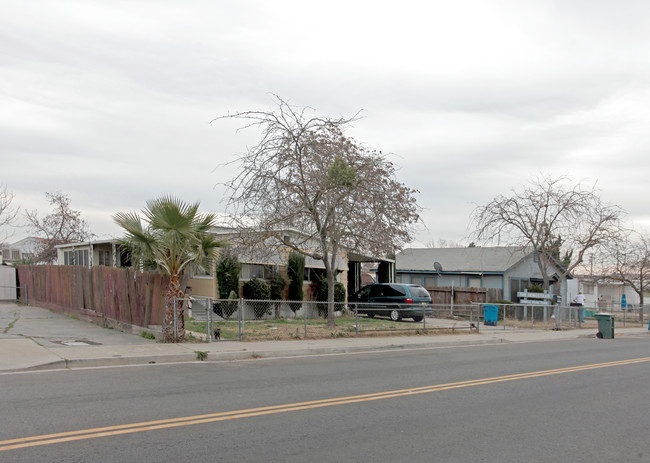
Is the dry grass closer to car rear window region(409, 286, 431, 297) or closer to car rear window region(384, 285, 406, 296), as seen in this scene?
car rear window region(409, 286, 431, 297)

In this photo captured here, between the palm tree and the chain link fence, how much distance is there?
1.08 feet

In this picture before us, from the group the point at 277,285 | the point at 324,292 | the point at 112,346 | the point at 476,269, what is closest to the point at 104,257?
the point at 277,285

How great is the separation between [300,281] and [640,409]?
17.7m

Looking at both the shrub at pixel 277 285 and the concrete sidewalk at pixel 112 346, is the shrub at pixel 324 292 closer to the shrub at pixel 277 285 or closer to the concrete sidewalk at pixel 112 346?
the shrub at pixel 277 285

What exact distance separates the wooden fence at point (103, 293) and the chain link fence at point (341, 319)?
3.29ft

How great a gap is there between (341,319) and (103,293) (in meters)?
10.0

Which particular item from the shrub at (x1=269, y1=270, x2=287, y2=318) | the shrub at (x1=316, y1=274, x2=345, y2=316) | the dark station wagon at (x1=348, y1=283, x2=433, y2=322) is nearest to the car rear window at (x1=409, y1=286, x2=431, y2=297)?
the dark station wagon at (x1=348, y1=283, x2=433, y2=322)

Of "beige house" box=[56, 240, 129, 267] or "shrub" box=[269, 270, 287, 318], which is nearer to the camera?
"shrub" box=[269, 270, 287, 318]

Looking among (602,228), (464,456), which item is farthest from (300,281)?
(464,456)

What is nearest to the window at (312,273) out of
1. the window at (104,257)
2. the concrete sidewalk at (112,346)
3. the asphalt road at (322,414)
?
the concrete sidewalk at (112,346)

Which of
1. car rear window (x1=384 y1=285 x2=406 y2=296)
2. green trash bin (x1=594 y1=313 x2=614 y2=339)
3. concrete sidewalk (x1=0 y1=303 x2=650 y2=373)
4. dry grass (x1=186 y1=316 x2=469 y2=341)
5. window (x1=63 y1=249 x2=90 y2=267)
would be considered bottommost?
green trash bin (x1=594 y1=313 x2=614 y2=339)

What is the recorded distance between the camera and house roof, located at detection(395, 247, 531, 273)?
36188 millimetres

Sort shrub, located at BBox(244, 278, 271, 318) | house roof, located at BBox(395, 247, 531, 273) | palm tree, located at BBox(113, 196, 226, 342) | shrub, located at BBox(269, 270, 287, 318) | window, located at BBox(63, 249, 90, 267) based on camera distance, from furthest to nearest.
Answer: house roof, located at BBox(395, 247, 531, 273) → window, located at BBox(63, 249, 90, 267) → shrub, located at BBox(269, 270, 287, 318) → shrub, located at BBox(244, 278, 271, 318) → palm tree, located at BBox(113, 196, 226, 342)

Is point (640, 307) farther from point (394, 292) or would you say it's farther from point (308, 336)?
point (308, 336)
